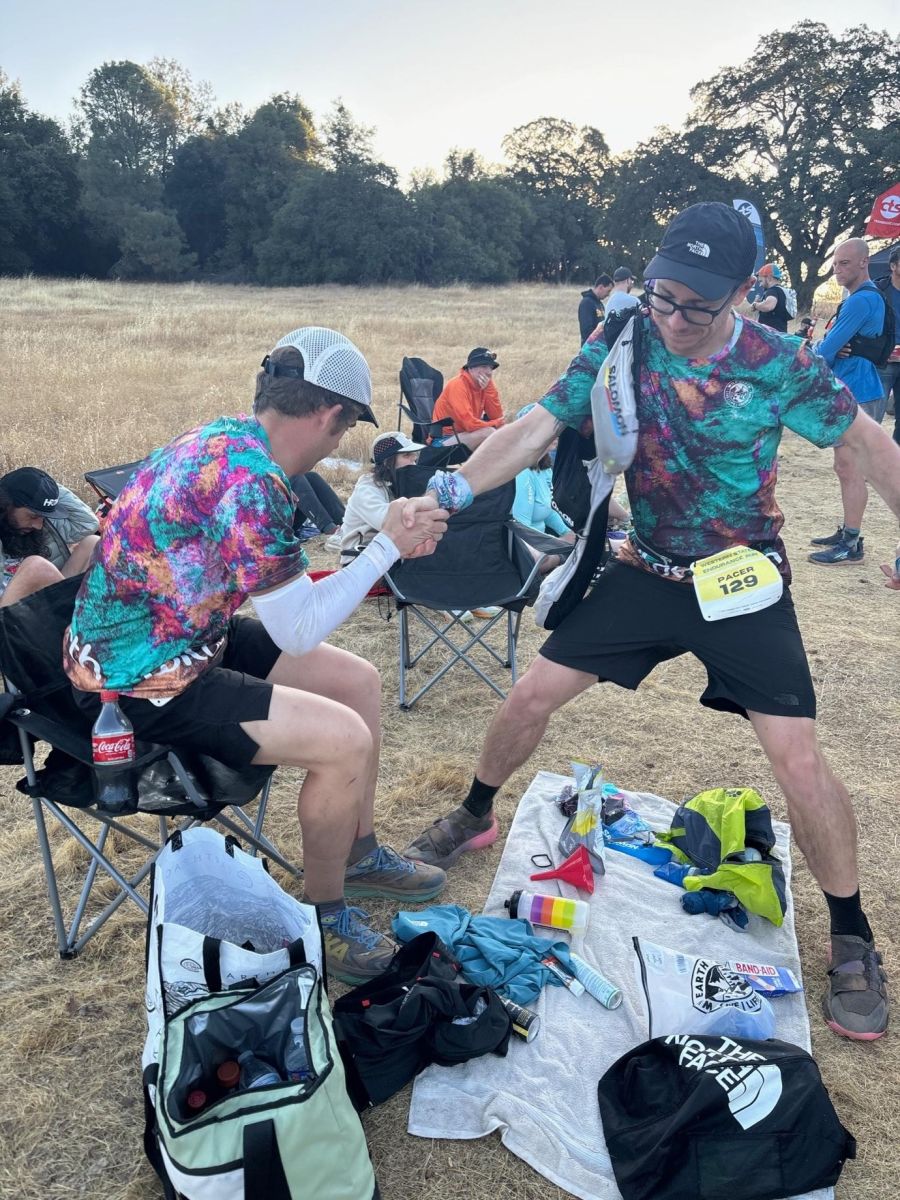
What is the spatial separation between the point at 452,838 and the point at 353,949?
0.64m

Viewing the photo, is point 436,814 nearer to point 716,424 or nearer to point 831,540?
point 716,424

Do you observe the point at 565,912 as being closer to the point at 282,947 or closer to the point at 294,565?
the point at 282,947

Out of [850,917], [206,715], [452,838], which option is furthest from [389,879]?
[850,917]

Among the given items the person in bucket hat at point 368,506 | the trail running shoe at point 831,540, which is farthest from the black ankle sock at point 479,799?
the trail running shoe at point 831,540

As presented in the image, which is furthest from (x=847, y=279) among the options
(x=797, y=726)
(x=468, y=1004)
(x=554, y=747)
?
(x=468, y=1004)

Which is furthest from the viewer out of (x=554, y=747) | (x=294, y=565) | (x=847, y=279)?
(x=847, y=279)

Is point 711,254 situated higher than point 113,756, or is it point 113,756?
point 711,254

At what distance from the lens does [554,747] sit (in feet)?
12.7

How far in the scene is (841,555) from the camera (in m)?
6.10

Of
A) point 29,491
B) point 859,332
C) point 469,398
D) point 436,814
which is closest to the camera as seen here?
point 436,814

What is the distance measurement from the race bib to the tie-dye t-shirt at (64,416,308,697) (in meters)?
1.18

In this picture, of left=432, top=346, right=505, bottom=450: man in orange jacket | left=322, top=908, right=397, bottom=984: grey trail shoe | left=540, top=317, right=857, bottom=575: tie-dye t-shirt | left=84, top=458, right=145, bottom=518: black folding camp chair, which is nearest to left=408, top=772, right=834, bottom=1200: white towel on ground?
left=322, top=908, right=397, bottom=984: grey trail shoe

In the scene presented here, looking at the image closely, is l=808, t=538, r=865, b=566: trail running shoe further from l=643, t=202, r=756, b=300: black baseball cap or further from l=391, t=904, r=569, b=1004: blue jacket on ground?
l=391, t=904, r=569, b=1004: blue jacket on ground

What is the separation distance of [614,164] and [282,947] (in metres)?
57.7
